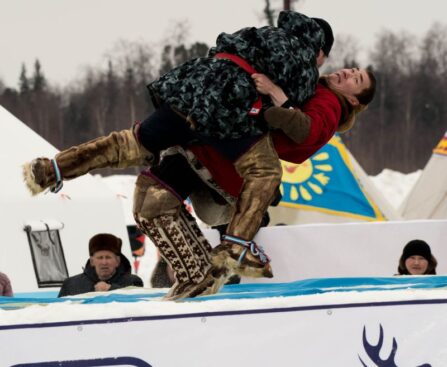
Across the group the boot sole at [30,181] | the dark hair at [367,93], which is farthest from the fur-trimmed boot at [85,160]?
the dark hair at [367,93]

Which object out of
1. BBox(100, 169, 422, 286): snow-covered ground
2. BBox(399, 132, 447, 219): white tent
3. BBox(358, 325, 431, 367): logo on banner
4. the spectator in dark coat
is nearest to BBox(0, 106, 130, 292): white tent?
the spectator in dark coat

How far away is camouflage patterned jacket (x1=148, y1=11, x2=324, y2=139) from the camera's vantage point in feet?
13.5

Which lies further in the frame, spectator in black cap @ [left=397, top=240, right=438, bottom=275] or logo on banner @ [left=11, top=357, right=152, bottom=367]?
spectator in black cap @ [left=397, top=240, right=438, bottom=275]

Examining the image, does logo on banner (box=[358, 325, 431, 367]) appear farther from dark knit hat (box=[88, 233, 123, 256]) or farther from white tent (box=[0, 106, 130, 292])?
white tent (box=[0, 106, 130, 292])

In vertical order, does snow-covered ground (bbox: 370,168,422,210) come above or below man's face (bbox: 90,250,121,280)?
below

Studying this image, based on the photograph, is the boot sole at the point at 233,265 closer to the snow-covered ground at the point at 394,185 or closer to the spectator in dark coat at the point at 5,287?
the spectator in dark coat at the point at 5,287

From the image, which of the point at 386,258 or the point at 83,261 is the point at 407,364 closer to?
the point at 386,258

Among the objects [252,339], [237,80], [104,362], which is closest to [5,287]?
[237,80]

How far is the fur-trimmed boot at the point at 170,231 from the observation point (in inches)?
172

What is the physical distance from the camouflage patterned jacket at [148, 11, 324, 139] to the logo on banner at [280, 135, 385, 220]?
786 centimetres

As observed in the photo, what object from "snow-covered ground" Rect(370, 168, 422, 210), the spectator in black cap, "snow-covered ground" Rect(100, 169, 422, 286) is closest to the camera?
the spectator in black cap

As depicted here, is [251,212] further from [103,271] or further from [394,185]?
[394,185]

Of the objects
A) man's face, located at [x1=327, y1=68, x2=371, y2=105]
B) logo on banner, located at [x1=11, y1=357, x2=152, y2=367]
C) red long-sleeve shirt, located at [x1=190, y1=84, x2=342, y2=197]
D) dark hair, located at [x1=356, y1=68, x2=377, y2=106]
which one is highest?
man's face, located at [x1=327, y1=68, x2=371, y2=105]

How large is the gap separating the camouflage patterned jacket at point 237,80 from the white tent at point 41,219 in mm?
5689
